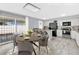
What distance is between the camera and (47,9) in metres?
2.11

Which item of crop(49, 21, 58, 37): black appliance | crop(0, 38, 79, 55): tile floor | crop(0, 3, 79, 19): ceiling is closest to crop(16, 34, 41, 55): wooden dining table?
crop(0, 38, 79, 55): tile floor

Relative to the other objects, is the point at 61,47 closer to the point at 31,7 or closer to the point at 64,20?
the point at 64,20

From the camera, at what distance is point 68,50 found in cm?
197

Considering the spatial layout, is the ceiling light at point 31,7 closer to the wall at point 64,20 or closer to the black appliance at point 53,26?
the wall at point 64,20

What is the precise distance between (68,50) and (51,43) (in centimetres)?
41

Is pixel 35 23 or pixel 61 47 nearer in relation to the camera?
pixel 61 47

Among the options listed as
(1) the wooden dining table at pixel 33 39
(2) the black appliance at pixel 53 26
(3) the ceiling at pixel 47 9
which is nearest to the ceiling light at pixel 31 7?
(3) the ceiling at pixel 47 9

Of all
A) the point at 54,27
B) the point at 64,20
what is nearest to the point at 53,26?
the point at 54,27

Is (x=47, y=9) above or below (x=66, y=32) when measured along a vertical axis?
above

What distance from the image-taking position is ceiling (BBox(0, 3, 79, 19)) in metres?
1.98

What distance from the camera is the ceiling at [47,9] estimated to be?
1.98 metres

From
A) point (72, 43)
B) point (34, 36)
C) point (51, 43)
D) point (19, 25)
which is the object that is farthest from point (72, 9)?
point (19, 25)

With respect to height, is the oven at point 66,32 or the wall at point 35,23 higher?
the wall at point 35,23
